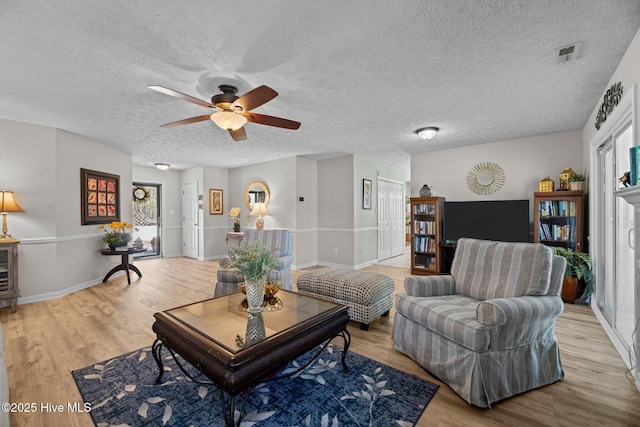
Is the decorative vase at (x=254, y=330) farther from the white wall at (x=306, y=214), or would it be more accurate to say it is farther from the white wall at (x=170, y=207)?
the white wall at (x=170, y=207)

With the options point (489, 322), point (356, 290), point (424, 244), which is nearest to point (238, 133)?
point (356, 290)

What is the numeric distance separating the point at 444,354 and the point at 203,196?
21.7 ft

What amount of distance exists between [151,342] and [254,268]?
1514 millimetres

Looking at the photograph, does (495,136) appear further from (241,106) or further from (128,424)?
(128,424)

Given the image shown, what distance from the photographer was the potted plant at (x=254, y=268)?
190 centimetres

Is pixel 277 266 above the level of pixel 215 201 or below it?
below

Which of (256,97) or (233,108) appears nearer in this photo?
(256,97)

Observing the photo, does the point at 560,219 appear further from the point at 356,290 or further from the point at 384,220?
the point at 356,290

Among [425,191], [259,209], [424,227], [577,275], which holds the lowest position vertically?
[577,275]

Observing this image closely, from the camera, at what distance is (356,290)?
2.79 meters

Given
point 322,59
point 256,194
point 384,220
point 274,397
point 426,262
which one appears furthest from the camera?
point 384,220

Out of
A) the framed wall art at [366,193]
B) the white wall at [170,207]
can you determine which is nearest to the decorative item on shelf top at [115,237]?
the white wall at [170,207]

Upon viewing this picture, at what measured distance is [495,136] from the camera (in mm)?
4406

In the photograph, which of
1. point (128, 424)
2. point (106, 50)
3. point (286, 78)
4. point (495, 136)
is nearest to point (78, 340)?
point (128, 424)
